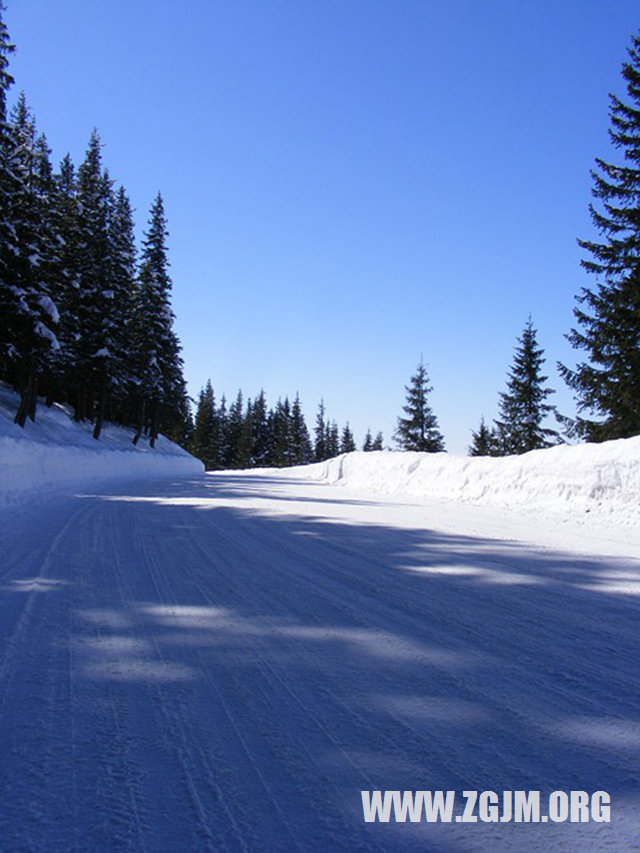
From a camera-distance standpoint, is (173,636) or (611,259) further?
(611,259)

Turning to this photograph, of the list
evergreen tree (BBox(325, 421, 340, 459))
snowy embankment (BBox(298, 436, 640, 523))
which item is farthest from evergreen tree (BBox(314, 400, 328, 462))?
snowy embankment (BBox(298, 436, 640, 523))

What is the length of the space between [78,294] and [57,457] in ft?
65.0

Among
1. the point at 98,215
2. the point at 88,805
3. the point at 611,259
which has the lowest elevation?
the point at 88,805

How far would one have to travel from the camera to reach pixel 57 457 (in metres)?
16.0

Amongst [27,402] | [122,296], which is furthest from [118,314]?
[27,402]

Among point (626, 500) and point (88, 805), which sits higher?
point (626, 500)

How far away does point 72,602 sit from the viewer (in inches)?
141

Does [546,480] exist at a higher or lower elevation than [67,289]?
lower

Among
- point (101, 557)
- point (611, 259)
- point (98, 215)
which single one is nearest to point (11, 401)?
point (98, 215)

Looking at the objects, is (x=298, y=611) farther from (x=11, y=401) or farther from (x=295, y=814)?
(x=11, y=401)

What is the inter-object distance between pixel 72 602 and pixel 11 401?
30095mm

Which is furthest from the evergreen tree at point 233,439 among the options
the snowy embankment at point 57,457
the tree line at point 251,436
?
the snowy embankment at point 57,457

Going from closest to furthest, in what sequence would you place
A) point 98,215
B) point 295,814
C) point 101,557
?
point 295,814 → point 101,557 → point 98,215

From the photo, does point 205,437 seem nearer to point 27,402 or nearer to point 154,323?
point 154,323
